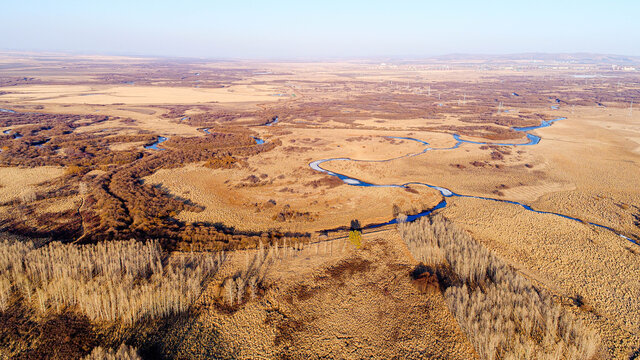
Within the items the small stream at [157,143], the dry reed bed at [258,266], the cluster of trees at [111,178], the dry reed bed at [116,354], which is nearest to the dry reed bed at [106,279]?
the dry reed bed at [258,266]

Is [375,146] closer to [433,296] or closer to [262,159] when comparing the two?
[262,159]

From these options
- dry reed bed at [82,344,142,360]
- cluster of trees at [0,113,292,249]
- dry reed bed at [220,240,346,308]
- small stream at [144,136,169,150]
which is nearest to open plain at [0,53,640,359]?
dry reed bed at [220,240,346,308]

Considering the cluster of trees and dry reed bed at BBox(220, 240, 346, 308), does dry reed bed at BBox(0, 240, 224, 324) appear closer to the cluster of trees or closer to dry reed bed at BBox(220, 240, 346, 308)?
dry reed bed at BBox(220, 240, 346, 308)

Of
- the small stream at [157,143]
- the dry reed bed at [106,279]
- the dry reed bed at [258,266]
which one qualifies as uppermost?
the small stream at [157,143]

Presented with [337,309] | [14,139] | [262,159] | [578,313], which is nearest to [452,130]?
[262,159]

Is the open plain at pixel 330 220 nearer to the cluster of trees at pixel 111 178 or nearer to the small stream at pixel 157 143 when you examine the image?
the cluster of trees at pixel 111 178

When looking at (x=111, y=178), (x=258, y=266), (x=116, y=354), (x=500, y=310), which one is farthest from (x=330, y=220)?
(x=111, y=178)
